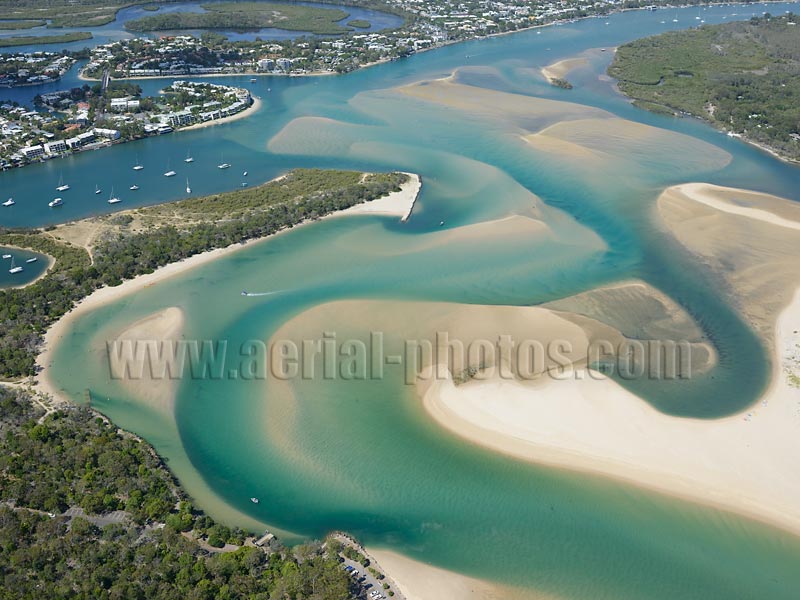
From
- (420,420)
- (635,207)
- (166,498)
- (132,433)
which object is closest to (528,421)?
(420,420)

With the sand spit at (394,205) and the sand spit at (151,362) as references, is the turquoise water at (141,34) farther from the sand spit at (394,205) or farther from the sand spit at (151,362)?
the sand spit at (151,362)

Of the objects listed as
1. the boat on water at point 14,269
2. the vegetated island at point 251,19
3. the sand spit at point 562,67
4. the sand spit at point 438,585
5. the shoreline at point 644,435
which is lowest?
the sand spit at point 438,585

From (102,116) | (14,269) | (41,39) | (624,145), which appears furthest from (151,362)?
(41,39)

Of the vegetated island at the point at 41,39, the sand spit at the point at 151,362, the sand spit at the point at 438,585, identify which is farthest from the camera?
the vegetated island at the point at 41,39

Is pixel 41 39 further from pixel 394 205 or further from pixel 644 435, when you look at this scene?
pixel 644 435

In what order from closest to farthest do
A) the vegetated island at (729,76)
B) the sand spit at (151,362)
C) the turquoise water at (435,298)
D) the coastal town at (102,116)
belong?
the turquoise water at (435,298), the sand spit at (151,362), the coastal town at (102,116), the vegetated island at (729,76)

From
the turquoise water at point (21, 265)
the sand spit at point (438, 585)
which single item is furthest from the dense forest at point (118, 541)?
the turquoise water at point (21, 265)

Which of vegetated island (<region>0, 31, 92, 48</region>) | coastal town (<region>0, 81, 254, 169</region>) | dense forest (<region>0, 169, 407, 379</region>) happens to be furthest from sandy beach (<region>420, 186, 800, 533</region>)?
vegetated island (<region>0, 31, 92, 48</region>)
